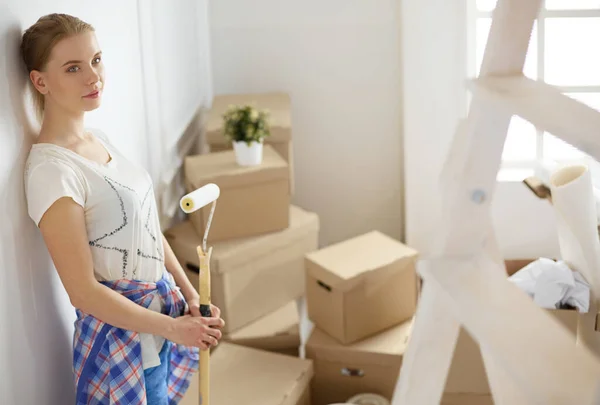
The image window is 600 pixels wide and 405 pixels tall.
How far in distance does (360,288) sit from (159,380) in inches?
34.6

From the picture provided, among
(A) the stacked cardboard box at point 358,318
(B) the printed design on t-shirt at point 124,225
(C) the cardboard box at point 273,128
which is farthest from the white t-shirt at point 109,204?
(C) the cardboard box at point 273,128

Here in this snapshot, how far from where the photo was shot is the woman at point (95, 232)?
64.1 inches

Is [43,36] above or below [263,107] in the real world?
above

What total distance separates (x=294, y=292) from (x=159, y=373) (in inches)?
44.0

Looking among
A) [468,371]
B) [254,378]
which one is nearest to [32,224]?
[254,378]

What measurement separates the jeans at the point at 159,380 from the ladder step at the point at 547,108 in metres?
1.04

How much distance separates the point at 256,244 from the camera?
8.96ft

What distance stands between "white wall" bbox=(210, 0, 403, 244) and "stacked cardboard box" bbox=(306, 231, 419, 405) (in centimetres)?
90

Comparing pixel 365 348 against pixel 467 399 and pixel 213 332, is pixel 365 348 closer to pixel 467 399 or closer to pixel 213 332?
pixel 467 399

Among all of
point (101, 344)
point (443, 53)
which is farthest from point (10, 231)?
point (443, 53)

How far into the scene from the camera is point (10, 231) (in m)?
1.63

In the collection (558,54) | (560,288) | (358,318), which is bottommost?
(358,318)

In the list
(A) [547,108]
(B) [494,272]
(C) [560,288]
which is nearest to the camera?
(A) [547,108]

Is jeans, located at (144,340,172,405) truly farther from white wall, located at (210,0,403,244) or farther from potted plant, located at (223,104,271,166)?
white wall, located at (210,0,403,244)
